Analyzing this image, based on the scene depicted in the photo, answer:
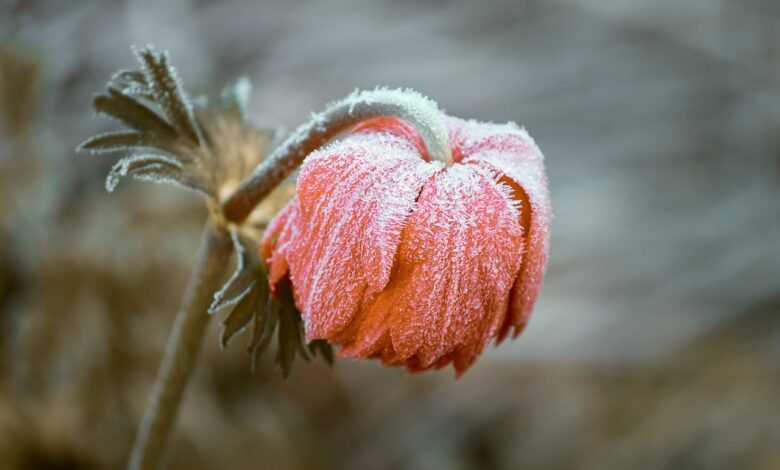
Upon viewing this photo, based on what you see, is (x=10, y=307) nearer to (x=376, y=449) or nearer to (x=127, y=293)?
(x=127, y=293)

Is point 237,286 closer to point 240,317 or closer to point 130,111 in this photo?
point 240,317

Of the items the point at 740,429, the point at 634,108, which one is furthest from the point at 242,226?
the point at 634,108

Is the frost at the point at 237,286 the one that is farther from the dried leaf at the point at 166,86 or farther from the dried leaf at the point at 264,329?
the dried leaf at the point at 166,86

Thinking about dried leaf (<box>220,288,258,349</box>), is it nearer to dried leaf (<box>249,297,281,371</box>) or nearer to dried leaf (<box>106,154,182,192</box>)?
dried leaf (<box>249,297,281,371</box>)

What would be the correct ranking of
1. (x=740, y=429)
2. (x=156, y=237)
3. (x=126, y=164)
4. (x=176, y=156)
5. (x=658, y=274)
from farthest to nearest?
(x=658, y=274), (x=740, y=429), (x=156, y=237), (x=176, y=156), (x=126, y=164)

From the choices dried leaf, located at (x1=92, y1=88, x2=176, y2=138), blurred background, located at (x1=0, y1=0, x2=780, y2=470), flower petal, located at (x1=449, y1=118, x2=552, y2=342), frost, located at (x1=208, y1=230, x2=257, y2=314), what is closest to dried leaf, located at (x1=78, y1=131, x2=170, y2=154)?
dried leaf, located at (x1=92, y1=88, x2=176, y2=138)

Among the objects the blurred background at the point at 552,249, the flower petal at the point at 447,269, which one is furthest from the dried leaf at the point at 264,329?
the blurred background at the point at 552,249

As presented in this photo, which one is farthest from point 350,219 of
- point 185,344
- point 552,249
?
point 552,249
